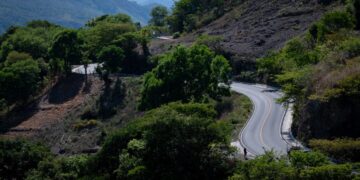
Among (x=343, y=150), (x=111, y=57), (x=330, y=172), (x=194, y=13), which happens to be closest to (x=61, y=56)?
(x=111, y=57)

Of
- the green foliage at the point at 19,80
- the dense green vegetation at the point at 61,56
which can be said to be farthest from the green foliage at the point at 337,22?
the green foliage at the point at 19,80

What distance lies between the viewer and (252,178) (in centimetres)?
2223

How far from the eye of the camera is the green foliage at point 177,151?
1064 inches

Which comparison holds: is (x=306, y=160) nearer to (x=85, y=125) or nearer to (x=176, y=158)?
(x=176, y=158)

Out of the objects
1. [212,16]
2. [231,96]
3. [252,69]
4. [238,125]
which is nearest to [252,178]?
[238,125]

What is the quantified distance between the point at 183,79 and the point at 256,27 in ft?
99.8

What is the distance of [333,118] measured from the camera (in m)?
31.2

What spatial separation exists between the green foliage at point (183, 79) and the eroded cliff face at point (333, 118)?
40.8 feet

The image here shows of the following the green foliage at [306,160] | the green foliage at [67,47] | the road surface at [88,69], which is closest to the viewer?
the green foliage at [306,160]

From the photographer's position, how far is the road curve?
115 ft

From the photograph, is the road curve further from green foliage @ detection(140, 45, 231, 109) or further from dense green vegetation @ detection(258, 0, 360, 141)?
green foliage @ detection(140, 45, 231, 109)

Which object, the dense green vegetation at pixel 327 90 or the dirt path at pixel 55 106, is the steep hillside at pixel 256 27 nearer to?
the dirt path at pixel 55 106

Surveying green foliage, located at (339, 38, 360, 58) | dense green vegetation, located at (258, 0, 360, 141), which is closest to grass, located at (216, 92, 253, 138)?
dense green vegetation, located at (258, 0, 360, 141)

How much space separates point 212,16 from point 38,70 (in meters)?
31.8
